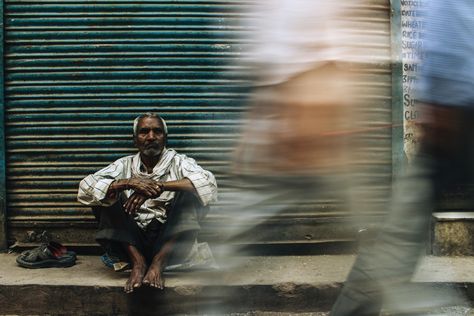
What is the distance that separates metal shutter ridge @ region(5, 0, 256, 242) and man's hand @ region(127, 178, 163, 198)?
861mm

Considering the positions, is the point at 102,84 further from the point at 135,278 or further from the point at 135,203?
the point at 135,278

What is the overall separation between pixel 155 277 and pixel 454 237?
230cm

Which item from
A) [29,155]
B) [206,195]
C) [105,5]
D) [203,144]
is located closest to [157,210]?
[206,195]

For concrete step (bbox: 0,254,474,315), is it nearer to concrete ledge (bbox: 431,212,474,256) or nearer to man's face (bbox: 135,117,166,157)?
concrete ledge (bbox: 431,212,474,256)

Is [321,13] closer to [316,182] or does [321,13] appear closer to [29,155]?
[316,182]

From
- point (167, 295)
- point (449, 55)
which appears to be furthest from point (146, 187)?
point (449, 55)

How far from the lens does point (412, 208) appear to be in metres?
2.35

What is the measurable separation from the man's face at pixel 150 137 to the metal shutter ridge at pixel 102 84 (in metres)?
0.43

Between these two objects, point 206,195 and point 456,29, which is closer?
point 456,29

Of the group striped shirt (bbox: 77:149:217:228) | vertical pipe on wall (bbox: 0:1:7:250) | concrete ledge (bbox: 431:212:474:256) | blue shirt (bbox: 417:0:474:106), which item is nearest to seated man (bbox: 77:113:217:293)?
striped shirt (bbox: 77:149:217:228)

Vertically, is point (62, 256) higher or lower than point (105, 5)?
lower

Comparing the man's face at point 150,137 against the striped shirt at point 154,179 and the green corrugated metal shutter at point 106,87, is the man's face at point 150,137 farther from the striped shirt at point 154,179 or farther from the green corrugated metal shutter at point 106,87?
the green corrugated metal shutter at point 106,87

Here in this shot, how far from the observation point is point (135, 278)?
4.36 m

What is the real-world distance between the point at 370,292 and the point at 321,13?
3.04 ft
